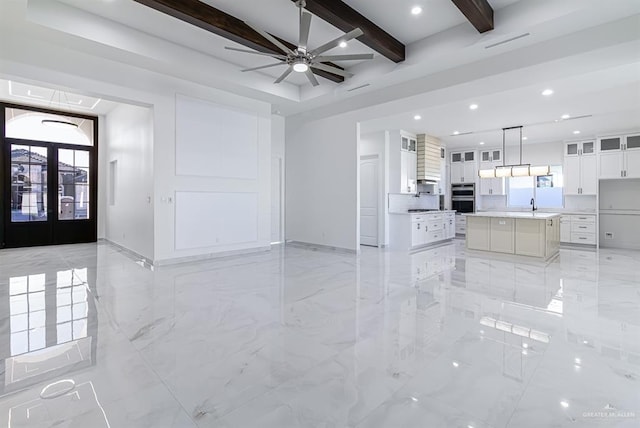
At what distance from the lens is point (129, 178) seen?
7.09m

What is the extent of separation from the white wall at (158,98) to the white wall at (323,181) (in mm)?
1171

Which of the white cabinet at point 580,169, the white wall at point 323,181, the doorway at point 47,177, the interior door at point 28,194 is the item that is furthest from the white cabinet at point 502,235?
the interior door at point 28,194

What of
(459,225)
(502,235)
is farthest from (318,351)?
(459,225)

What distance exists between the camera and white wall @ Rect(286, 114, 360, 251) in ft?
24.1

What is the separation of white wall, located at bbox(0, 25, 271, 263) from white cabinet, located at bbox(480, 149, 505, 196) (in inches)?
274

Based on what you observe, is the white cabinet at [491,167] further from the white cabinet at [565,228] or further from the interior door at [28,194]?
the interior door at [28,194]

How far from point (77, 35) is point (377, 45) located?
4030mm

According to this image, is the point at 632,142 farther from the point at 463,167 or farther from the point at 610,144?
the point at 463,167

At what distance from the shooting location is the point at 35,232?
8016mm

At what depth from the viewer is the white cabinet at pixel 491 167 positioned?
32.8 ft

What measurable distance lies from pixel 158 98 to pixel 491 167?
9.34 m

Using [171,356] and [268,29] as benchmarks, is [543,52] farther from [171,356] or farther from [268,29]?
[171,356]

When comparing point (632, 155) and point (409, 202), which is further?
point (409, 202)

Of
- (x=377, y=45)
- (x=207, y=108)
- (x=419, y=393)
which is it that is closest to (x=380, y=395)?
(x=419, y=393)
